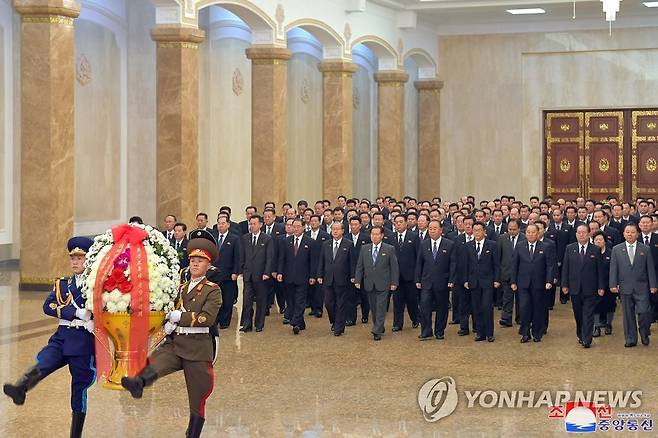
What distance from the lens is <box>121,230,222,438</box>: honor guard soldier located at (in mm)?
8008

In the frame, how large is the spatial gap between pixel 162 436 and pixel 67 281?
4.95 ft

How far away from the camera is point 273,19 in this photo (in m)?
23.3

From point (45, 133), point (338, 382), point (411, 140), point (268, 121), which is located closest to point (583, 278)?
point (338, 382)

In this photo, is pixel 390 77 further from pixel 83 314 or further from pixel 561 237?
pixel 83 314

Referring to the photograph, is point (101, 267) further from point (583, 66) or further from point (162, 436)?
point (583, 66)

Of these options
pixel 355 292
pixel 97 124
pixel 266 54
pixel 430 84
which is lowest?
pixel 355 292

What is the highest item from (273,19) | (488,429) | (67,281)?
(273,19)

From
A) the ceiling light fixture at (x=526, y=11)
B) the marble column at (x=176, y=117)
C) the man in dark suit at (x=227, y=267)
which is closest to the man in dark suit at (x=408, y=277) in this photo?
the man in dark suit at (x=227, y=267)

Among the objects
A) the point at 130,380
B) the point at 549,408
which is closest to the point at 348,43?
the point at 549,408

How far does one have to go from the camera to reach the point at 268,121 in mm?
23594

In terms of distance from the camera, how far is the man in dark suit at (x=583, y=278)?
543 inches

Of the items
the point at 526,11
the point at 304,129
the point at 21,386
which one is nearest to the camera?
the point at 21,386

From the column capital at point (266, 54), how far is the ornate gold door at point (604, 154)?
12392mm

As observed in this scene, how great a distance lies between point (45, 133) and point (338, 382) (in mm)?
8010
